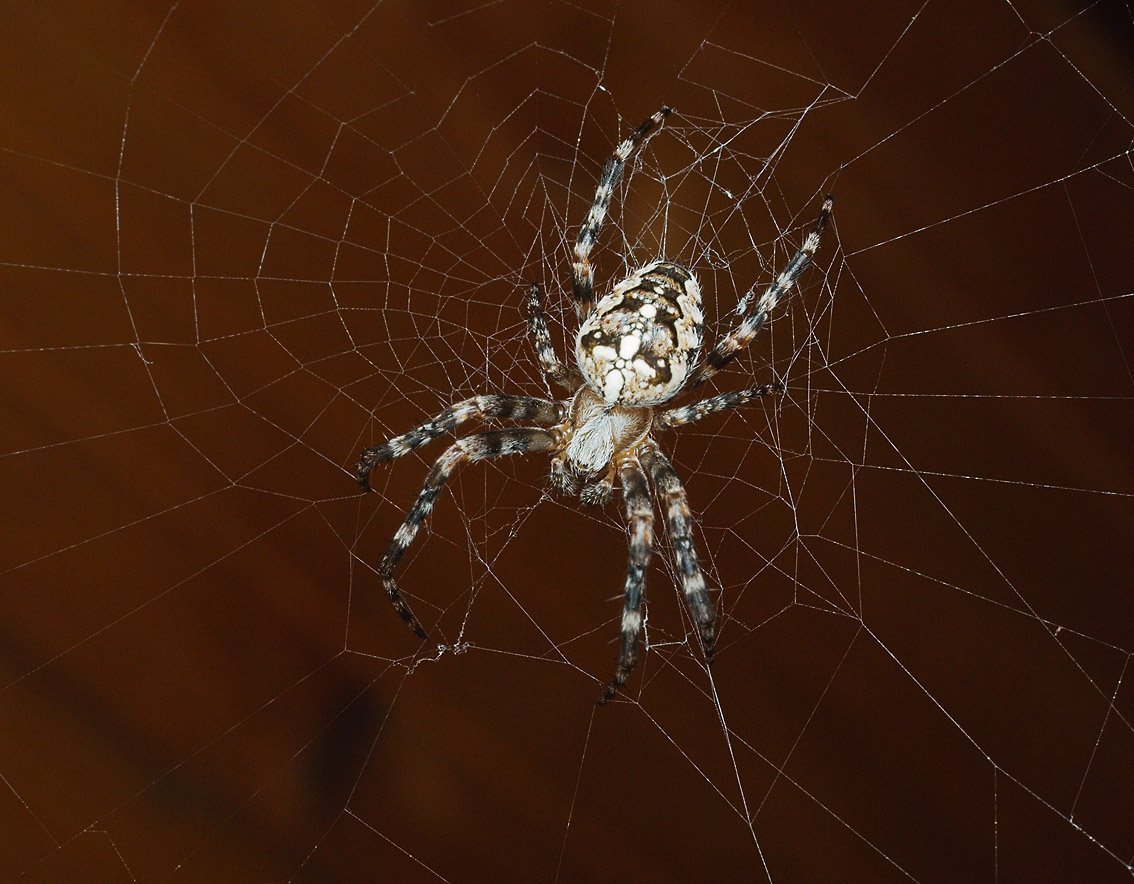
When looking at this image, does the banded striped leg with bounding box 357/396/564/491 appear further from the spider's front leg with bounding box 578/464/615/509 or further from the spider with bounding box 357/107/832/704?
the spider's front leg with bounding box 578/464/615/509

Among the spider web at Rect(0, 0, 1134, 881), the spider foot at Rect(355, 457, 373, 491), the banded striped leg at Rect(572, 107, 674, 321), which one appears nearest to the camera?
the spider web at Rect(0, 0, 1134, 881)

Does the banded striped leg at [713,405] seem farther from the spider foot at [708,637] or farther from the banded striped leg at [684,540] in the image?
the spider foot at [708,637]

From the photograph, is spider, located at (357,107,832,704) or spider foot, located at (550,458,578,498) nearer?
spider, located at (357,107,832,704)

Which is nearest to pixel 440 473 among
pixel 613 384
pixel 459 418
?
pixel 459 418

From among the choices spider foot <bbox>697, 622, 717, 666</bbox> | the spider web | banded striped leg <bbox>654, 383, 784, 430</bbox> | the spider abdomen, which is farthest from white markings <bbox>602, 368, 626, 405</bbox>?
spider foot <bbox>697, 622, 717, 666</bbox>

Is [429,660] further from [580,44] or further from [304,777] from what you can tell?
[580,44]

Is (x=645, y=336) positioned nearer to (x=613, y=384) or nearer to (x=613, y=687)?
(x=613, y=384)
